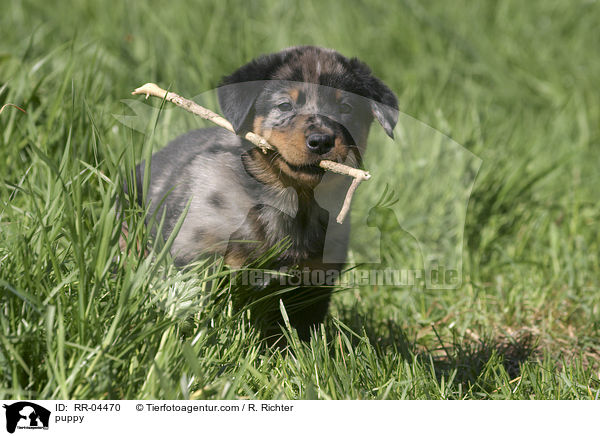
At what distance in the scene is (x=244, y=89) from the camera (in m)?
2.78

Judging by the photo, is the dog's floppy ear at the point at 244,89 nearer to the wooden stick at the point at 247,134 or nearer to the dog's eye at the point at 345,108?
the wooden stick at the point at 247,134

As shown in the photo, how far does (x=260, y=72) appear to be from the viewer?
2.86m

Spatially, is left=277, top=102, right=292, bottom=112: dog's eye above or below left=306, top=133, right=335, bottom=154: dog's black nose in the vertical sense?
above

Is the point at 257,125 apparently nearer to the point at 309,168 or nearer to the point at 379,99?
the point at 309,168

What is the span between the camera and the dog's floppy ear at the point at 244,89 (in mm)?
2723

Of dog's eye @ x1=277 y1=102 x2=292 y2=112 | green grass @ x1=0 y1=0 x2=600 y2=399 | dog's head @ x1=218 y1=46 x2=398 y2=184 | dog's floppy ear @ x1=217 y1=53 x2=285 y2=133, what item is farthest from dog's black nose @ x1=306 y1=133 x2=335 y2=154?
green grass @ x1=0 y1=0 x2=600 y2=399

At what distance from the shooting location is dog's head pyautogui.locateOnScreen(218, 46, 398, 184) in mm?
2596

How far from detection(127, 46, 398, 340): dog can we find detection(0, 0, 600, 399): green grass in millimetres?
217

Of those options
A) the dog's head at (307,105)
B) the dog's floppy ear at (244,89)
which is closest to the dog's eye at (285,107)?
the dog's head at (307,105)

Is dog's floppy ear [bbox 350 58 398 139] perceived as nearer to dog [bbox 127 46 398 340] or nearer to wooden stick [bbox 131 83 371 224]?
dog [bbox 127 46 398 340]

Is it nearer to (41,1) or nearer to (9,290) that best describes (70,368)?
(9,290)

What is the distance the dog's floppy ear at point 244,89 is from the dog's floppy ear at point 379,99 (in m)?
0.35
